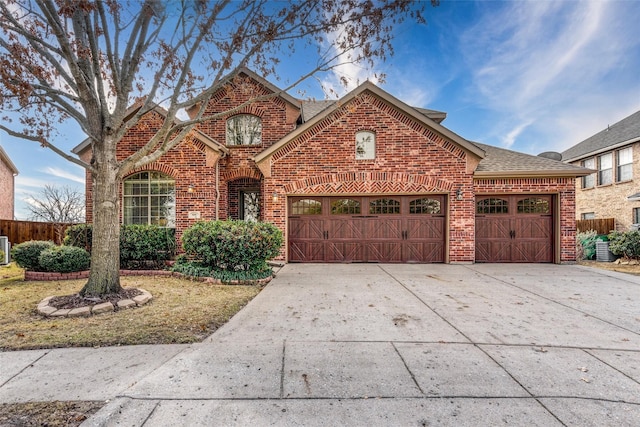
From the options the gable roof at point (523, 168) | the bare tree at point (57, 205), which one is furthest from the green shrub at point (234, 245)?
the bare tree at point (57, 205)

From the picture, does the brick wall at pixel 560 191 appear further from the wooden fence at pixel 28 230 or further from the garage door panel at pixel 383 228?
the wooden fence at pixel 28 230

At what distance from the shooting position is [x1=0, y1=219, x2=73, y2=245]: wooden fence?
1192cm

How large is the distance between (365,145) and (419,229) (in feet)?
11.3

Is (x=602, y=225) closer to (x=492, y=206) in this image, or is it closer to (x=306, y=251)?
(x=492, y=206)

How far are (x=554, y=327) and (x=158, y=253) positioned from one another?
30.6 ft

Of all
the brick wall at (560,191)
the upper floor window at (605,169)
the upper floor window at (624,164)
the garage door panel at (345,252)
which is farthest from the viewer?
the upper floor window at (605,169)

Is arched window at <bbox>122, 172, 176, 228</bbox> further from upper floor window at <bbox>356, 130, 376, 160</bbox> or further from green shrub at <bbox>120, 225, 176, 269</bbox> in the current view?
upper floor window at <bbox>356, 130, 376, 160</bbox>

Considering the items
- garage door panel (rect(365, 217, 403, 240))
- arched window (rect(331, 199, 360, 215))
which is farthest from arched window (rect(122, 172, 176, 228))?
garage door panel (rect(365, 217, 403, 240))

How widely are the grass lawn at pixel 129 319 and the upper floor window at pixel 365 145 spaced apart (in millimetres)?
5763

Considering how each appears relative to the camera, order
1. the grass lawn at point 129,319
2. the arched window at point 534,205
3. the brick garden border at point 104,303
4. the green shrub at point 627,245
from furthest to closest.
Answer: the green shrub at point 627,245
the arched window at point 534,205
the brick garden border at point 104,303
the grass lawn at point 129,319

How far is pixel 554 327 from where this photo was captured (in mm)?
4094

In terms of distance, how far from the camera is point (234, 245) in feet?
23.7

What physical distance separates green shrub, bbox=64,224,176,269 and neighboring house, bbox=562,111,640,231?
19.0m

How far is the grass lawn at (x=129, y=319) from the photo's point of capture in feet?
11.9
